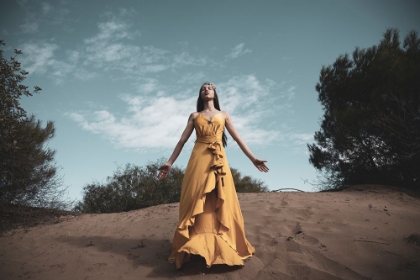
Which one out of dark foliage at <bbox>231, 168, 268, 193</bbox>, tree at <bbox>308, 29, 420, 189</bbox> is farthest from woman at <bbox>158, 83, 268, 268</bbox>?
dark foliage at <bbox>231, 168, 268, 193</bbox>

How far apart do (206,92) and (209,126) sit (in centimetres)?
57

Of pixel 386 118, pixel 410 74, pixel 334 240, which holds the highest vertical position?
pixel 410 74

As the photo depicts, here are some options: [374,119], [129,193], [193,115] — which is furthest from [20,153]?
[374,119]

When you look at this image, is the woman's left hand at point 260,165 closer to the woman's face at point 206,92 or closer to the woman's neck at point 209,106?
the woman's neck at point 209,106

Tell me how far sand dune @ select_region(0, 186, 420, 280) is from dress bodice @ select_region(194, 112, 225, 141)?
159 centimetres

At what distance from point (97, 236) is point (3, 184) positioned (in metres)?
4.16

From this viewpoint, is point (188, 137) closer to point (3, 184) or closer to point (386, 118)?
point (3, 184)

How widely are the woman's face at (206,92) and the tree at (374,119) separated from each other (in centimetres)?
709

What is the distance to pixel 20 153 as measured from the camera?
23.6ft

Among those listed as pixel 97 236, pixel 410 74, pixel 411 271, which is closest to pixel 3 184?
pixel 97 236

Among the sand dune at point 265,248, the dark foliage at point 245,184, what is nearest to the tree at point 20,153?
the sand dune at point 265,248

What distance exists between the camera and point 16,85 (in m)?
6.09

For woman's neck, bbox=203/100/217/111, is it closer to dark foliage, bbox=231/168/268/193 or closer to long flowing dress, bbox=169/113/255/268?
long flowing dress, bbox=169/113/255/268

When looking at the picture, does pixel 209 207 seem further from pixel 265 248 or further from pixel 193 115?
pixel 193 115
